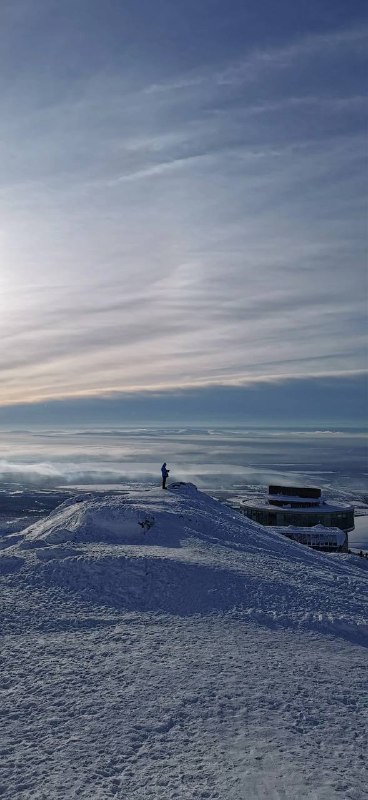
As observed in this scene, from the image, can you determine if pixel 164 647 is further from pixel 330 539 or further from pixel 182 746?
pixel 330 539

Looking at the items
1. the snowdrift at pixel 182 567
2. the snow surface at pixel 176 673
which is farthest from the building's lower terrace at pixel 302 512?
the snow surface at pixel 176 673

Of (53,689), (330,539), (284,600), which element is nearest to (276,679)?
(53,689)

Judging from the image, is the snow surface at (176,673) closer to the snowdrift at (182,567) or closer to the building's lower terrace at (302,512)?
the snowdrift at (182,567)

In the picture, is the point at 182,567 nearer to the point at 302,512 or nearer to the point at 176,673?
the point at 176,673

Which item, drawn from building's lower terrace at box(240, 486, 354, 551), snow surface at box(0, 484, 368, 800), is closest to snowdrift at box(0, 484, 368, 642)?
snow surface at box(0, 484, 368, 800)

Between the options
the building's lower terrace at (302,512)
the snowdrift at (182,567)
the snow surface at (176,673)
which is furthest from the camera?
the building's lower terrace at (302,512)
